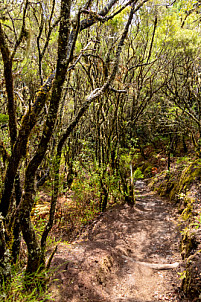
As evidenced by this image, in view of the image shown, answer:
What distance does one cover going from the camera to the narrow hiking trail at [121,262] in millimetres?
3143

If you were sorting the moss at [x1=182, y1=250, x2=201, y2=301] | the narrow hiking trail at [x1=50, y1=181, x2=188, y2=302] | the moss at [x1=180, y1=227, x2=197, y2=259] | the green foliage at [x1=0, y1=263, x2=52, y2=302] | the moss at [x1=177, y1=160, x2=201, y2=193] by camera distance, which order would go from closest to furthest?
the green foliage at [x1=0, y1=263, x2=52, y2=302], the moss at [x1=182, y1=250, x2=201, y2=301], the narrow hiking trail at [x1=50, y1=181, x2=188, y2=302], the moss at [x1=180, y1=227, x2=197, y2=259], the moss at [x1=177, y1=160, x2=201, y2=193]

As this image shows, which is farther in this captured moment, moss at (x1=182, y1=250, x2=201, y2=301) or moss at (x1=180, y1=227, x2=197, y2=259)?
moss at (x1=180, y1=227, x2=197, y2=259)

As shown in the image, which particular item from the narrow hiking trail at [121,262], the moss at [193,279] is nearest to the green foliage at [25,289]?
the narrow hiking trail at [121,262]

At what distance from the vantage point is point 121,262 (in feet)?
13.9

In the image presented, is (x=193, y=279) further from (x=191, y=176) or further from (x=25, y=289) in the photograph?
(x=191, y=176)

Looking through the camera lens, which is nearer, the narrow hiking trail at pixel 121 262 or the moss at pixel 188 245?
the narrow hiking trail at pixel 121 262

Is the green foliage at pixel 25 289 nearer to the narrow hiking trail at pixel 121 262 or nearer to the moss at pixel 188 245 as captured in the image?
the narrow hiking trail at pixel 121 262

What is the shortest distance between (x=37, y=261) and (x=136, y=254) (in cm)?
287

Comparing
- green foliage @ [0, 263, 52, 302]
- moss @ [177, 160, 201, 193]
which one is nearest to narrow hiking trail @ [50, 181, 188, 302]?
green foliage @ [0, 263, 52, 302]

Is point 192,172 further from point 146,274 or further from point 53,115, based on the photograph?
point 53,115

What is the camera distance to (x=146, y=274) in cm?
390

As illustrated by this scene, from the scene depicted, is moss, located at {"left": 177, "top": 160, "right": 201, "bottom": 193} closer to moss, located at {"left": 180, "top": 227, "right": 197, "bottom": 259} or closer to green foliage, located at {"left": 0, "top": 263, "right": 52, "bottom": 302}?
moss, located at {"left": 180, "top": 227, "right": 197, "bottom": 259}

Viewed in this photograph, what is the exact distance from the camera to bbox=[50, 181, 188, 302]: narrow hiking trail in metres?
3.14

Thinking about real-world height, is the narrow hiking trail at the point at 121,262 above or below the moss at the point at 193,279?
below
